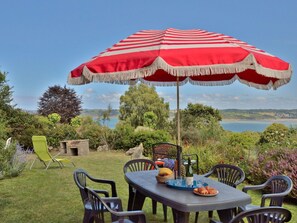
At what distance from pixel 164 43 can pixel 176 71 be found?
0.47m

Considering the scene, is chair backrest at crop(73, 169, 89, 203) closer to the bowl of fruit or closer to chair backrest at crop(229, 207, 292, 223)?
the bowl of fruit

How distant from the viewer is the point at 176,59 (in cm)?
311

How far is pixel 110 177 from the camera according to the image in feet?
29.8

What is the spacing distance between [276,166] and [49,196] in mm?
4872

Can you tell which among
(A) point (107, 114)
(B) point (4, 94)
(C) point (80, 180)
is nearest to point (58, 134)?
(B) point (4, 94)

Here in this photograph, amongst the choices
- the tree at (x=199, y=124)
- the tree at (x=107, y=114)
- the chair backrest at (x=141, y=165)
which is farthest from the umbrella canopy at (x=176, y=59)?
the tree at (x=107, y=114)

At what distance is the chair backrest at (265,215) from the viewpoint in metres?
2.71

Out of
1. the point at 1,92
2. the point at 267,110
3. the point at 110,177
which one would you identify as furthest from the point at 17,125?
the point at 267,110

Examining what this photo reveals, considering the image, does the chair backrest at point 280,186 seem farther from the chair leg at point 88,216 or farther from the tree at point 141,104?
the tree at point 141,104

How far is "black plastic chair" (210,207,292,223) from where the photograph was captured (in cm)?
271

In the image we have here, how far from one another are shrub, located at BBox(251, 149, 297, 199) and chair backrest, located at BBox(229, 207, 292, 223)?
3.82 m

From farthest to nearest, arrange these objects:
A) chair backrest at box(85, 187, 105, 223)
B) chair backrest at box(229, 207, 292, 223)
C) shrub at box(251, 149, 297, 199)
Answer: shrub at box(251, 149, 297, 199)
chair backrest at box(85, 187, 105, 223)
chair backrest at box(229, 207, 292, 223)

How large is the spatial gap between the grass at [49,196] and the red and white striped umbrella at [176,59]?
9.09ft

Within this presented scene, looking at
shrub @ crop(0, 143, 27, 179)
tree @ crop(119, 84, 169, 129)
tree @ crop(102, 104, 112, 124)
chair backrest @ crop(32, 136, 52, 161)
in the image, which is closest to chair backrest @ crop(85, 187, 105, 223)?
shrub @ crop(0, 143, 27, 179)
